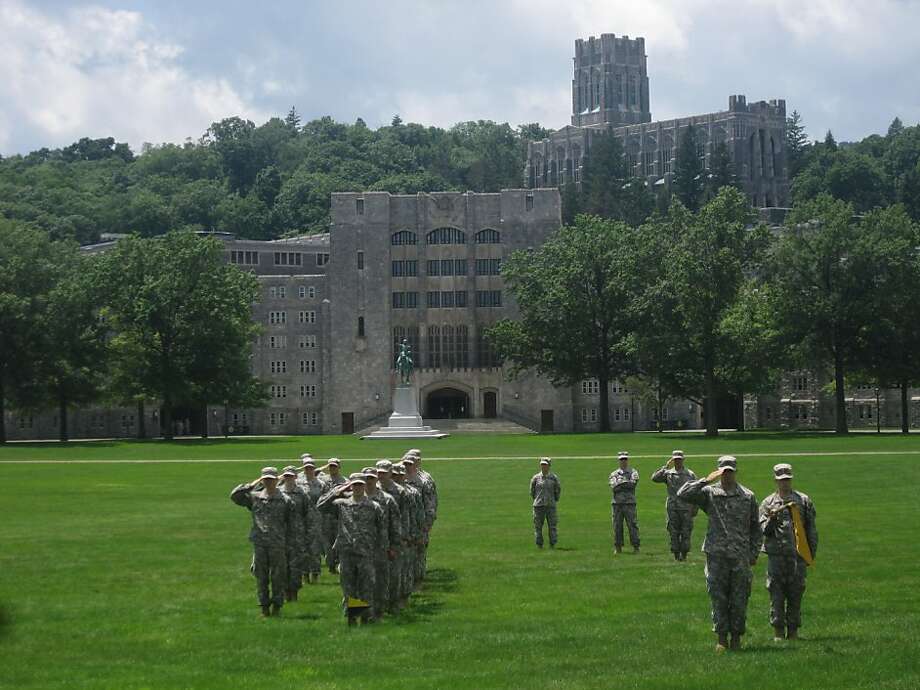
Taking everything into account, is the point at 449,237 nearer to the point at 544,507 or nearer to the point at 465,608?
the point at 544,507

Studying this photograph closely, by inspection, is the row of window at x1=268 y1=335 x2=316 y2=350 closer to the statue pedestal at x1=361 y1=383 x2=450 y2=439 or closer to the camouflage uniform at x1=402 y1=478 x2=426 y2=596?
the statue pedestal at x1=361 y1=383 x2=450 y2=439

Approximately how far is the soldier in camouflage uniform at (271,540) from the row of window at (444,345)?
10674 centimetres

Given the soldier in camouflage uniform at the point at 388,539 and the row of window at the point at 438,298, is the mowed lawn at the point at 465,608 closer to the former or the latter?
the soldier in camouflage uniform at the point at 388,539

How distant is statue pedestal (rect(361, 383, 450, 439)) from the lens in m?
104

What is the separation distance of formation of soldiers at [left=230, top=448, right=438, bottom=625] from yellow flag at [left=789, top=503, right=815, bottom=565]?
624 centimetres

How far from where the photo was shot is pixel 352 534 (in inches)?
908

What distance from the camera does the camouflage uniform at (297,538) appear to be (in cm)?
2495

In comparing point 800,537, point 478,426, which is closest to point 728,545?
point 800,537

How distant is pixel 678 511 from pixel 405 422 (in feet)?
249

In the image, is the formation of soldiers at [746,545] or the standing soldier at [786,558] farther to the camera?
the standing soldier at [786,558]

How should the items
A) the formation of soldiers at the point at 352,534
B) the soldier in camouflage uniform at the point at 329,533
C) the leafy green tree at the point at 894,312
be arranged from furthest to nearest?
the leafy green tree at the point at 894,312 → the soldier in camouflage uniform at the point at 329,533 → the formation of soldiers at the point at 352,534

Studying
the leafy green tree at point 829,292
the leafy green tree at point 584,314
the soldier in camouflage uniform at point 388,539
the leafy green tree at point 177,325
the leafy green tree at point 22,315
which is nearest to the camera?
the soldier in camouflage uniform at point 388,539

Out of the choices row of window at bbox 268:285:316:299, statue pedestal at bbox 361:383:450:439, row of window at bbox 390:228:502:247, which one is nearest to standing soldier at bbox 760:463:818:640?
statue pedestal at bbox 361:383:450:439

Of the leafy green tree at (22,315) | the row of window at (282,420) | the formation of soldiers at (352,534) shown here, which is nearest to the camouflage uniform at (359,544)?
the formation of soldiers at (352,534)
